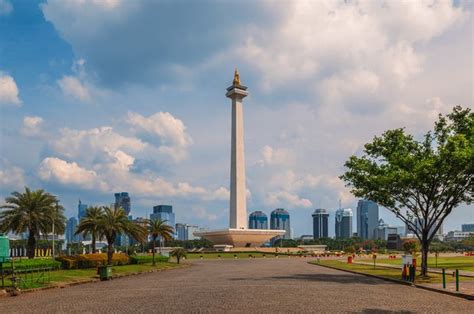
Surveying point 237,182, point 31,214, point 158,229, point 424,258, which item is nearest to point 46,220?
point 31,214

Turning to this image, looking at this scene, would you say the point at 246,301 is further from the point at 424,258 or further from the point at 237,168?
the point at 237,168

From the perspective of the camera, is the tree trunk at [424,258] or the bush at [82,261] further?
the bush at [82,261]

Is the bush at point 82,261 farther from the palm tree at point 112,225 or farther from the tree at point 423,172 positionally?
the tree at point 423,172

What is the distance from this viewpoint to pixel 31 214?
2031 inches

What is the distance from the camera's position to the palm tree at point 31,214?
50844 millimetres

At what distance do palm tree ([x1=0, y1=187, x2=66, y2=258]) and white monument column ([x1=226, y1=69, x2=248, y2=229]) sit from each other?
66.4m

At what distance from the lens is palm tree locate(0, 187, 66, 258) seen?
167ft

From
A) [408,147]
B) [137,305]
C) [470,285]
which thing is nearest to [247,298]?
[137,305]

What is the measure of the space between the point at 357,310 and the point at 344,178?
21792 mm

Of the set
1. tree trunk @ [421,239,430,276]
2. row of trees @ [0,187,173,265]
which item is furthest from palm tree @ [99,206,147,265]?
tree trunk @ [421,239,430,276]

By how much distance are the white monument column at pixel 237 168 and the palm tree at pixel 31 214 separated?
66.4 metres

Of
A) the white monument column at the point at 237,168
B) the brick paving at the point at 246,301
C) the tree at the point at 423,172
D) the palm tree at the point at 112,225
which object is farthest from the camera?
the white monument column at the point at 237,168

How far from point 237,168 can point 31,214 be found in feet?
230

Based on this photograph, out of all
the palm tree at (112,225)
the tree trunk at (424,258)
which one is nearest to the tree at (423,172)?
the tree trunk at (424,258)
